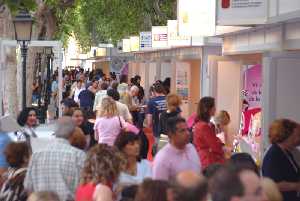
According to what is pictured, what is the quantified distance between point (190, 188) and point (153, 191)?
1111 millimetres

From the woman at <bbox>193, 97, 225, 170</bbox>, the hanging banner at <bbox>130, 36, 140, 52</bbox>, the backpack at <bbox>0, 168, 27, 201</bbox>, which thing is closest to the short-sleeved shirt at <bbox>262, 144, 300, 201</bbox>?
the woman at <bbox>193, 97, 225, 170</bbox>

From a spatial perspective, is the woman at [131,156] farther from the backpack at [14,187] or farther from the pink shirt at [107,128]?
the pink shirt at [107,128]

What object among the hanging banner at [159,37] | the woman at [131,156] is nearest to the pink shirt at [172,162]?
the woman at [131,156]

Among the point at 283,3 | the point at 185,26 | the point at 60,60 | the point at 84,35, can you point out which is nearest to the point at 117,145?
the point at 283,3

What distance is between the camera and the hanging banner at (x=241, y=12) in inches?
498

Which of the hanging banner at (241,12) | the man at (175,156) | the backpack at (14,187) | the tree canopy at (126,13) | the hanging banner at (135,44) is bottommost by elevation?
the backpack at (14,187)

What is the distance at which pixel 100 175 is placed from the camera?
713 centimetres

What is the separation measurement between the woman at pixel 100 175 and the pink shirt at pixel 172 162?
1.14 metres

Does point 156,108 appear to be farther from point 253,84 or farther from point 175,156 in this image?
point 175,156

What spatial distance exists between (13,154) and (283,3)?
4447 mm

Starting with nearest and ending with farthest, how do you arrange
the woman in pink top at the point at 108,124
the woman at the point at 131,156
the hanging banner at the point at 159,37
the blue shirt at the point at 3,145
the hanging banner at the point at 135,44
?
1. the woman at the point at 131,156
2. the blue shirt at the point at 3,145
3. the woman in pink top at the point at 108,124
4. the hanging banner at the point at 159,37
5. the hanging banner at the point at 135,44

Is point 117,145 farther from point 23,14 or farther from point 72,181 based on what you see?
point 23,14

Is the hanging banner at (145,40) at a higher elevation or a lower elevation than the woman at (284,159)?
higher

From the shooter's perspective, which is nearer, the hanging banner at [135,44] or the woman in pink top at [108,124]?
the woman in pink top at [108,124]
